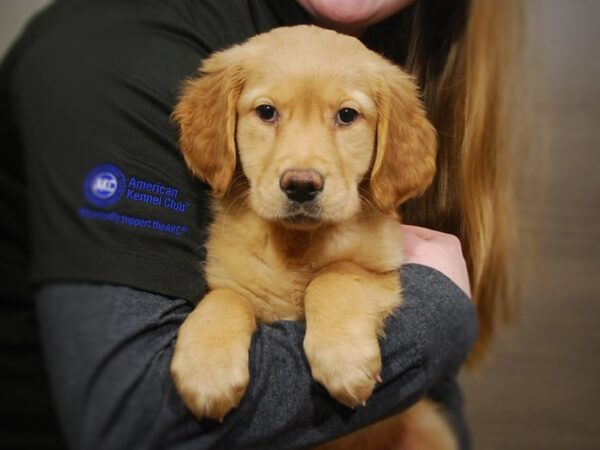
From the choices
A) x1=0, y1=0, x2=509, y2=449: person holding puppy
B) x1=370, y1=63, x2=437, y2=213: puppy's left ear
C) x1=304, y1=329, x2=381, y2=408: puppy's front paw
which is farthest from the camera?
x1=370, y1=63, x2=437, y2=213: puppy's left ear

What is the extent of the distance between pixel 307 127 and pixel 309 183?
14 centimetres

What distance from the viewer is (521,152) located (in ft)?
5.22

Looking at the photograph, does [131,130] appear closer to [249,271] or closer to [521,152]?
[249,271]

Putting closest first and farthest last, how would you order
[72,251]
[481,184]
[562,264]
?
1. [72,251]
2. [481,184]
3. [562,264]

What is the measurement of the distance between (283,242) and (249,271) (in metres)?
0.09

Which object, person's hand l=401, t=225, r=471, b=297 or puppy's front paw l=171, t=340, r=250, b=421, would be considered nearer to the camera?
puppy's front paw l=171, t=340, r=250, b=421

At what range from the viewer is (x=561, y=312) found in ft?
7.79

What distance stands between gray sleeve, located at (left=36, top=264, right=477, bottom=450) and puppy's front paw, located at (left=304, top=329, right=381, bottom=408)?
0.03 metres

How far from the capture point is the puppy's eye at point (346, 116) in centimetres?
129

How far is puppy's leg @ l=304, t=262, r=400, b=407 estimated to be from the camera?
1.10 meters

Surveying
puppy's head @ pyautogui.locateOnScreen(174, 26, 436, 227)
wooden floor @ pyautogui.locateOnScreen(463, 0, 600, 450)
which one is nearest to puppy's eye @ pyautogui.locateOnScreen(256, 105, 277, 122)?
puppy's head @ pyautogui.locateOnScreen(174, 26, 436, 227)

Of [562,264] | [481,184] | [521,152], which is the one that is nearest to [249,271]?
[481,184]

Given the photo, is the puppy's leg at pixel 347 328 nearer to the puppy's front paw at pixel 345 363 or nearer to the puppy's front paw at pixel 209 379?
the puppy's front paw at pixel 345 363

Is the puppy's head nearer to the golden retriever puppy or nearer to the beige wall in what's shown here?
the golden retriever puppy
